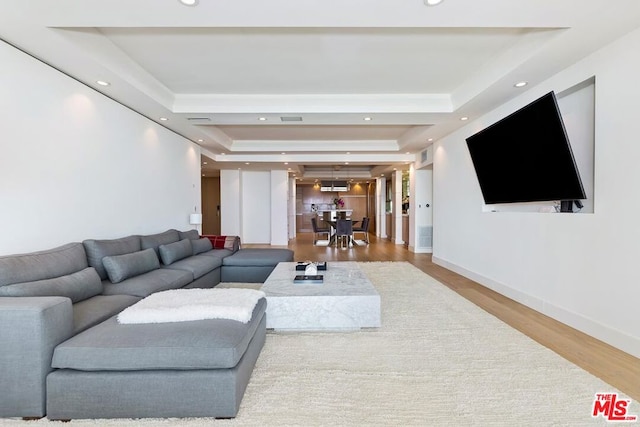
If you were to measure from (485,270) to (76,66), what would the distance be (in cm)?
565

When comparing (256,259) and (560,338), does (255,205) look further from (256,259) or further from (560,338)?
(560,338)

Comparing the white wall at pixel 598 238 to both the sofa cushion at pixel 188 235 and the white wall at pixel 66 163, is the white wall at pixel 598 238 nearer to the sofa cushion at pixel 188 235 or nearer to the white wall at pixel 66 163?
the sofa cushion at pixel 188 235

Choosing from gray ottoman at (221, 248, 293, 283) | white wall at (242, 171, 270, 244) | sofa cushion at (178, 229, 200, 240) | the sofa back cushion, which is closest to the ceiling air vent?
white wall at (242, 171, 270, 244)

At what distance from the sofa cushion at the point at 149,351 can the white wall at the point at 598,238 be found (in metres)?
3.12

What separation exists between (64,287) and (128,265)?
841 millimetres

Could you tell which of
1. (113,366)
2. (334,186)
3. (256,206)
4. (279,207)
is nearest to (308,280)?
(113,366)

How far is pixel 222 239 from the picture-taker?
579 cm

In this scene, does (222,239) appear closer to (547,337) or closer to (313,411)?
(313,411)

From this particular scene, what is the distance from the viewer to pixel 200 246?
5.16 metres

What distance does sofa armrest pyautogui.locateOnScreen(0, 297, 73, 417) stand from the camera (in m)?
1.72

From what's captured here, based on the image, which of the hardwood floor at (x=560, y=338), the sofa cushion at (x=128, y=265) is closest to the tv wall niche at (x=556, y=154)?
the hardwood floor at (x=560, y=338)

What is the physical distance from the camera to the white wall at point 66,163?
271cm

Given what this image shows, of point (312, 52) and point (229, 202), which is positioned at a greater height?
point (312, 52)
